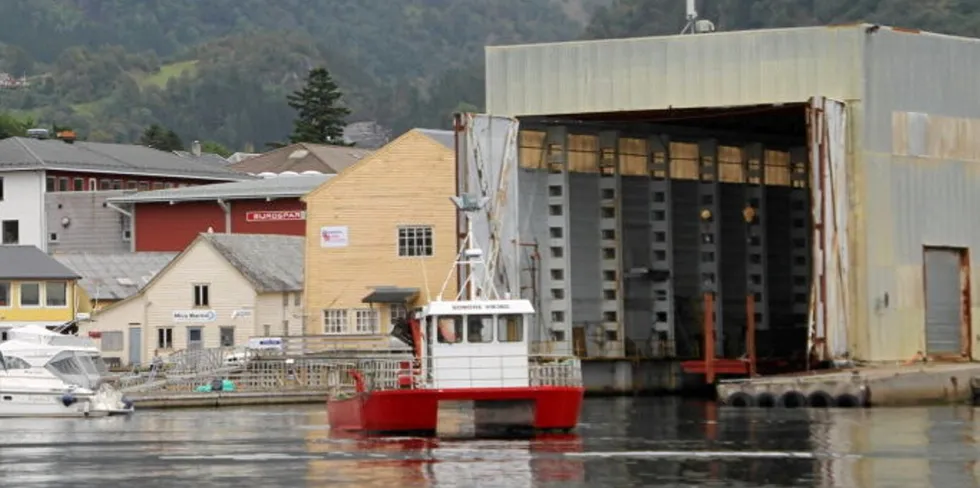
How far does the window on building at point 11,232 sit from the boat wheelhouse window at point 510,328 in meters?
68.3

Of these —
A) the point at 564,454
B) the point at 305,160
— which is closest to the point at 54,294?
the point at 564,454

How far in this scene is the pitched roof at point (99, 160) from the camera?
381ft

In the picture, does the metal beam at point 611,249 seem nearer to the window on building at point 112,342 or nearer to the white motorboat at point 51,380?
the white motorboat at point 51,380

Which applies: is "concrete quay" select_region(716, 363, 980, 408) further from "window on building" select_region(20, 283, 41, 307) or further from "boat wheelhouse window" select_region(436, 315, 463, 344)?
"window on building" select_region(20, 283, 41, 307)

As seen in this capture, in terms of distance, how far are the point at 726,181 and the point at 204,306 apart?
21582 mm

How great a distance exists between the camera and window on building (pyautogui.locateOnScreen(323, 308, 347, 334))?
81750 millimetres

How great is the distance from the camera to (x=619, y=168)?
229ft

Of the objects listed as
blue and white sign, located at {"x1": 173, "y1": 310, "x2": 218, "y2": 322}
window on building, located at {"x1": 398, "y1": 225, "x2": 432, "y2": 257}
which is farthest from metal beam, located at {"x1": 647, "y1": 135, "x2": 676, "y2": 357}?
blue and white sign, located at {"x1": 173, "y1": 310, "x2": 218, "y2": 322}

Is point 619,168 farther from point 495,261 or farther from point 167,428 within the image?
point 167,428

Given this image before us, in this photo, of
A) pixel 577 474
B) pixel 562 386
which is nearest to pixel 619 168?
pixel 562 386

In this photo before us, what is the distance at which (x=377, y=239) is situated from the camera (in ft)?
268

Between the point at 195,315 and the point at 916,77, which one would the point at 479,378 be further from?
the point at 195,315

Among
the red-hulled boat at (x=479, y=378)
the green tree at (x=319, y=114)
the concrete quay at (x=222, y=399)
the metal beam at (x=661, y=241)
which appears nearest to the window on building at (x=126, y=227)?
the concrete quay at (x=222, y=399)

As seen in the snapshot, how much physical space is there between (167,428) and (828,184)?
17.5 meters
